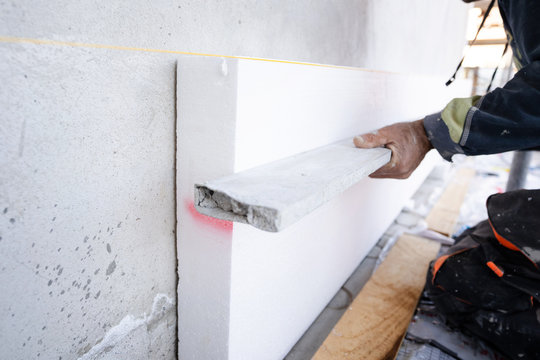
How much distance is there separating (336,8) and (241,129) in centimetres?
93

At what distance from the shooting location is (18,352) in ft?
2.10

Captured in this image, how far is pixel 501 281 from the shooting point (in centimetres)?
136

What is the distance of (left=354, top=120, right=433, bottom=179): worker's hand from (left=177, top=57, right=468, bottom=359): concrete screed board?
15cm

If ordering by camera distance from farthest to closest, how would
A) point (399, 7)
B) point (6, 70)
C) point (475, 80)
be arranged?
1. point (475, 80)
2. point (399, 7)
3. point (6, 70)

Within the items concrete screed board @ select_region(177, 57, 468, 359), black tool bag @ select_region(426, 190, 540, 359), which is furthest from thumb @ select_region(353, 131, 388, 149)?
black tool bag @ select_region(426, 190, 540, 359)

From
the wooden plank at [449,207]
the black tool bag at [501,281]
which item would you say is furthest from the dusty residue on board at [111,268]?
the wooden plank at [449,207]

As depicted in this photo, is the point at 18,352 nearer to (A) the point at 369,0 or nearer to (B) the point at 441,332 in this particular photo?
(B) the point at 441,332

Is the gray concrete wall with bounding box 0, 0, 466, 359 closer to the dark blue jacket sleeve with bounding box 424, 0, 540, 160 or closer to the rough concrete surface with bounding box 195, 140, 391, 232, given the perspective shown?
the rough concrete surface with bounding box 195, 140, 391, 232

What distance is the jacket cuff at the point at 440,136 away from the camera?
3.78 feet

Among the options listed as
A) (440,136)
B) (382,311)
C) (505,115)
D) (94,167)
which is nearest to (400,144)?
(440,136)

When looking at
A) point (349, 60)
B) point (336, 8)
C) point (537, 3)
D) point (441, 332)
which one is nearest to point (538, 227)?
point (441, 332)

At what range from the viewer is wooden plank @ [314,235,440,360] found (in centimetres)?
128

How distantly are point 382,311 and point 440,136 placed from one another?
821 mm

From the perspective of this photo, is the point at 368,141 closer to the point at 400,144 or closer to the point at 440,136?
the point at 400,144
